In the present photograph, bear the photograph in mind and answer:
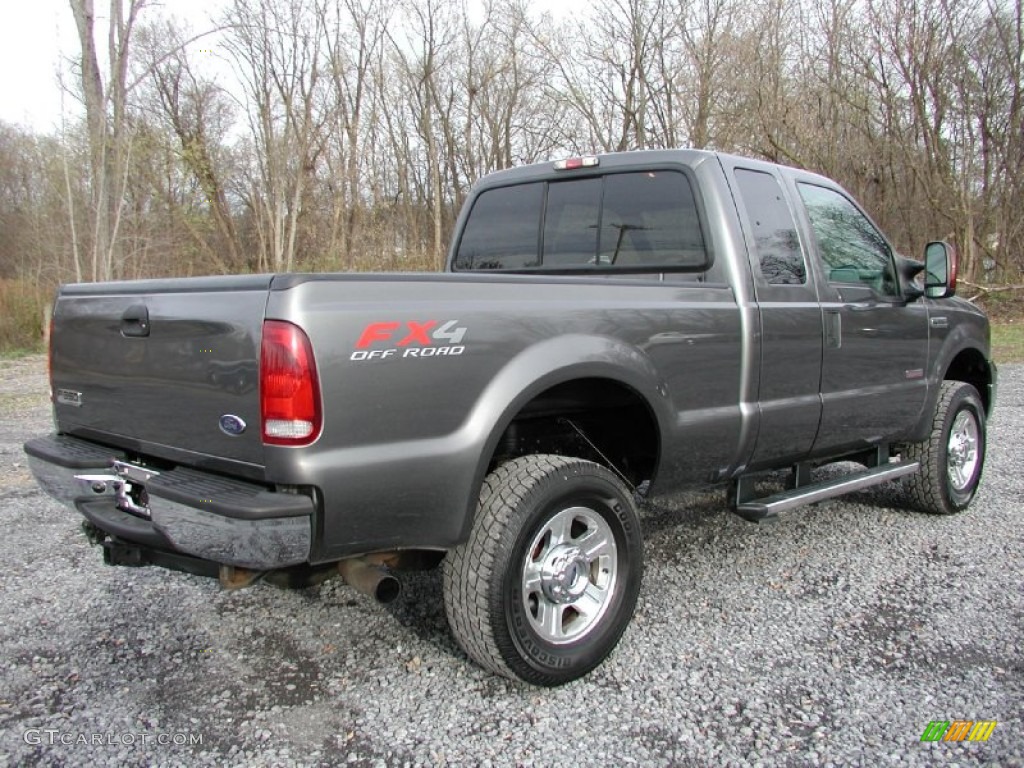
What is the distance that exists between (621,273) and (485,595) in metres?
1.85

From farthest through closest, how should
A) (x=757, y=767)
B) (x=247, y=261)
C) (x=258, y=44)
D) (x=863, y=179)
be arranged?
(x=247, y=261) → (x=258, y=44) → (x=863, y=179) → (x=757, y=767)

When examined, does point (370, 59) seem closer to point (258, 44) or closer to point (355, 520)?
point (258, 44)

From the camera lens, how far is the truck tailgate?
2404 mm

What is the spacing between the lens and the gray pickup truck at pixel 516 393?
237 centimetres

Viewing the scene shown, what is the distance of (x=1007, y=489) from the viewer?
5578 mm

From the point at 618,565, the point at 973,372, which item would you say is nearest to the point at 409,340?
the point at 618,565

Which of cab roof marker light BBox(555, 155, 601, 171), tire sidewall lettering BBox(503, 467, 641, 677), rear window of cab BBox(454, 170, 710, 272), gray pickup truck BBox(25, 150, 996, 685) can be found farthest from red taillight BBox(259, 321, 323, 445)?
cab roof marker light BBox(555, 155, 601, 171)

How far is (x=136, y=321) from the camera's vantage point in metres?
2.75

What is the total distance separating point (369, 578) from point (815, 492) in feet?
7.49

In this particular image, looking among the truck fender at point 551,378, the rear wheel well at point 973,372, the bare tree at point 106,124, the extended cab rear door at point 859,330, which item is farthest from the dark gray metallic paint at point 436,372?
the bare tree at point 106,124

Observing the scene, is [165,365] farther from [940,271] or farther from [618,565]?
[940,271]

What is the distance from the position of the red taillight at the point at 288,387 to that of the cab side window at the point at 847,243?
9.36 feet

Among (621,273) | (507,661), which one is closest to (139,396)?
(507,661)

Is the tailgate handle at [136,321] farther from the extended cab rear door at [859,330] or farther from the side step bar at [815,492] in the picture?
the extended cab rear door at [859,330]
